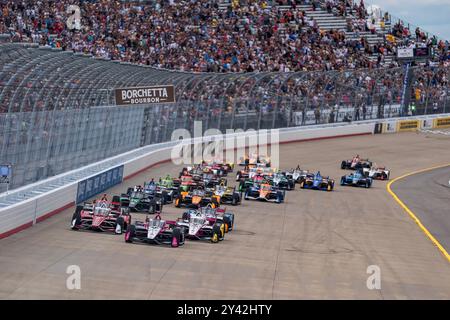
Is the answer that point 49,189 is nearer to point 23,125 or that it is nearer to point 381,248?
point 23,125

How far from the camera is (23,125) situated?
842 inches

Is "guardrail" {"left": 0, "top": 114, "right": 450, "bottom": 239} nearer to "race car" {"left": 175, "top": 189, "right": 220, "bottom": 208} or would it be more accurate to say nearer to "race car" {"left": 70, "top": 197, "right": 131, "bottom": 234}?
"race car" {"left": 70, "top": 197, "right": 131, "bottom": 234}

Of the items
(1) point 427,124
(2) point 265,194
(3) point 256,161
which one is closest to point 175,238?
(2) point 265,194

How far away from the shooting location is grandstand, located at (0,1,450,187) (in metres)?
22.5

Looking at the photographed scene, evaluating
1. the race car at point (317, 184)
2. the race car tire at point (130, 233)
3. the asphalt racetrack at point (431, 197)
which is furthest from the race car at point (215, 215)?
the race car at point (317, 184)

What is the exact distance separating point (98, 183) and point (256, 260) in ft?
33.2

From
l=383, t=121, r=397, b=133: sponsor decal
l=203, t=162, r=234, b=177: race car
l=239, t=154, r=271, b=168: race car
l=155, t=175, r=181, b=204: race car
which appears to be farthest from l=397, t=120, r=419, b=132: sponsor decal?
l=155, t=175, r=181, b=204: race car

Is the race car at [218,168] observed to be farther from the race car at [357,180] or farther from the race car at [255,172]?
the race car at [357,180]

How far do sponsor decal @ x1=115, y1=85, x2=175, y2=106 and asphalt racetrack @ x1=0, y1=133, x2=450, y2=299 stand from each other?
18.0 ft

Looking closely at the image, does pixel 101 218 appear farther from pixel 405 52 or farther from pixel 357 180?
pixel 405 52

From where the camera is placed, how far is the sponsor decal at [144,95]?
96.8 feet

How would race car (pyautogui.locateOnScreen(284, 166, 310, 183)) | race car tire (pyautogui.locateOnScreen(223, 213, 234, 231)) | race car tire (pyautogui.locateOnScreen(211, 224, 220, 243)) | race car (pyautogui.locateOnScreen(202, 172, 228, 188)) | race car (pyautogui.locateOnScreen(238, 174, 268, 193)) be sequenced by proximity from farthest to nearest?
race car (pyautogui.locateOnScreen(284, 166, 310, 183))
race car (pyautogui.locateOnScreen(202, 172, 228, 188))
race car (pyautogui.locateOnScreen(238, 174, 268, 193))
race car tire (pyautogui.locateOnScreen(223, 213, 234, 231))
race car tire (pyautogui.locateOnScreen(211, 224, 220, 243))

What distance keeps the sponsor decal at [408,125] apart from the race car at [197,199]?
29.5 meters
